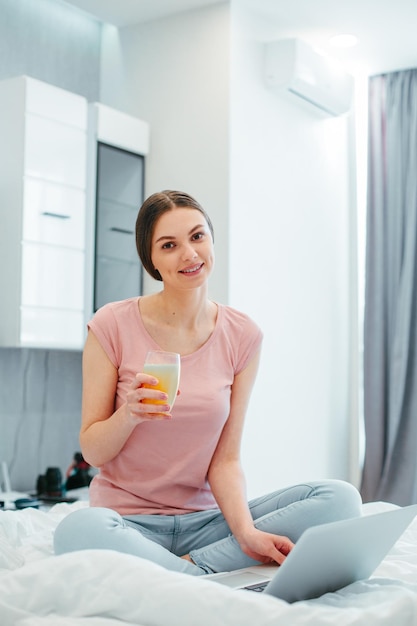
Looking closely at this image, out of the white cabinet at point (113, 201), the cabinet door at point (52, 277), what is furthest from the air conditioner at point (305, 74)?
the cabinet door at point (52, 277)

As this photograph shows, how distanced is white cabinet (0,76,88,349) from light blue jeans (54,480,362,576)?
1.29 meters

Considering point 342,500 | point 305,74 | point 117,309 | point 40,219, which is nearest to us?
point 342,500

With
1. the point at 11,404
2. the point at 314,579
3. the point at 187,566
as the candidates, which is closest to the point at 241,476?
the point at 187,566

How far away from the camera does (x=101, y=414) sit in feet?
5.98

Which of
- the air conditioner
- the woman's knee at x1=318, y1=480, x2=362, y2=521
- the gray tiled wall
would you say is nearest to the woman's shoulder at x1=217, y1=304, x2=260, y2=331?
the woman's knee at x1=318, y1=480, x2=362, y2=521

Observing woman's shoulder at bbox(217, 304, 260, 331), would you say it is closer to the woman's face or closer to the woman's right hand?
the woman's face

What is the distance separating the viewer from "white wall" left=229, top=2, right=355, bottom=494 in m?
3.58

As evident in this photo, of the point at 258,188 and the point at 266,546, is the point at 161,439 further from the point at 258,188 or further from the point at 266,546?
the point at 258,188

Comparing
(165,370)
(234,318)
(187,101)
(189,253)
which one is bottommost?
(165,370)

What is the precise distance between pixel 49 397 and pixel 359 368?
1.69 meters

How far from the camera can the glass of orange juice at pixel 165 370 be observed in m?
1.61

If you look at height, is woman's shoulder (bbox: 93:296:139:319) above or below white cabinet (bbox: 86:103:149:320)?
below

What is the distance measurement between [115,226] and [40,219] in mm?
439

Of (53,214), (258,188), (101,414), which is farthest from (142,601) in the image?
(258,188)
